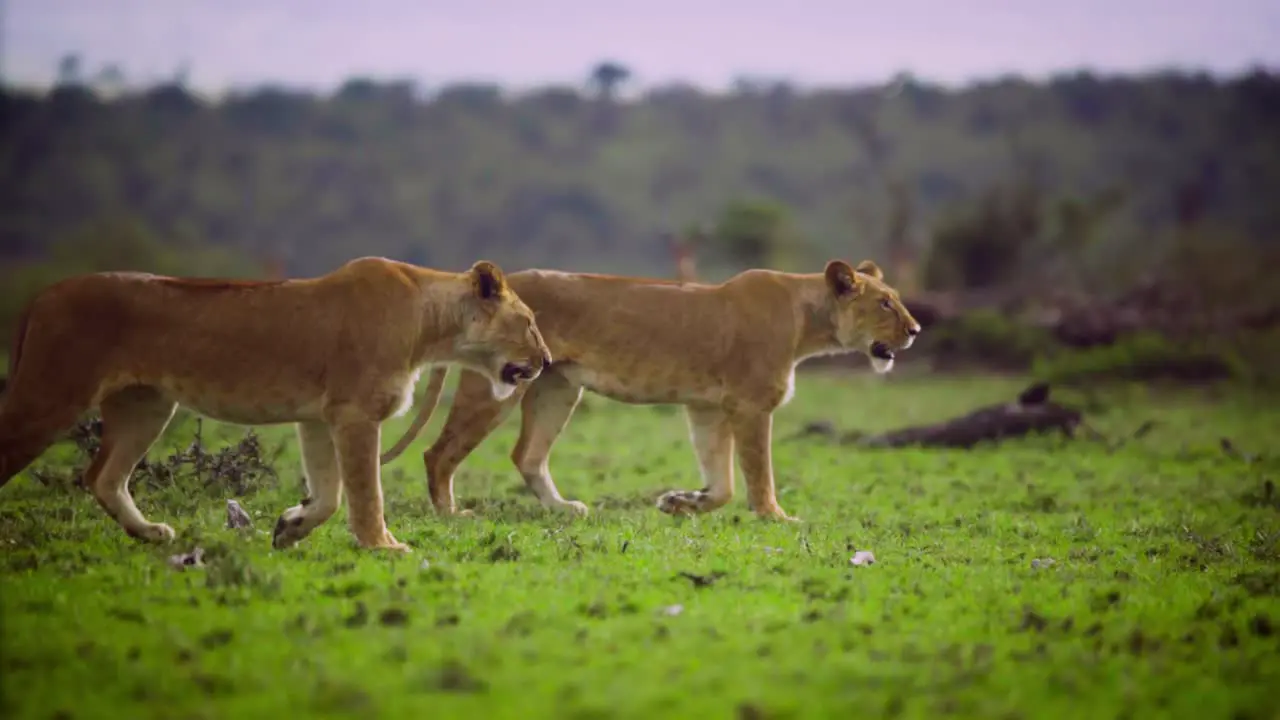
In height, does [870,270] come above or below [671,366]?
above

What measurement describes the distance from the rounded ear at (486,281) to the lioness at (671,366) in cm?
146

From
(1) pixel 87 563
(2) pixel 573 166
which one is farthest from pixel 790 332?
(2) pixel 573 166

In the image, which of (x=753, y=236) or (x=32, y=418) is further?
(x=753, y=236)

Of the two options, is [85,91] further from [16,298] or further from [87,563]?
[87,563]

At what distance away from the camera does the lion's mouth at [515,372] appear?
29.4 feet

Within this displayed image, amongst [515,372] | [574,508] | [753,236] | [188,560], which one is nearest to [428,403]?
[574,508]

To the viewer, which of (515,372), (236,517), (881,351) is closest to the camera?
(236,517)

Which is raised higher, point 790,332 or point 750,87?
point 750,87

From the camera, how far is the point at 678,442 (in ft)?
55.1

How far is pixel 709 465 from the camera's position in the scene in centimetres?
1058

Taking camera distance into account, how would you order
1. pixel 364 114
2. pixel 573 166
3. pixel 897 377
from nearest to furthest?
pixel 897 377, pixel 573 166, pixel 364 114

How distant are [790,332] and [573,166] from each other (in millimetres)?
77145

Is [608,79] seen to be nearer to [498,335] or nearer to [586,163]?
[586,163]

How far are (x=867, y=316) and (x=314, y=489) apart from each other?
16.1 feet
